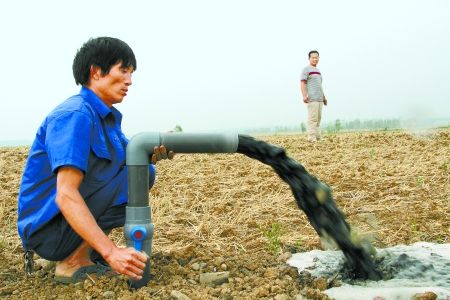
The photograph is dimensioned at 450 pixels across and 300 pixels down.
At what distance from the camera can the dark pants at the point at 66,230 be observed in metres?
2.29

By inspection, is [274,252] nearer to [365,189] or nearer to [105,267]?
[105,267]

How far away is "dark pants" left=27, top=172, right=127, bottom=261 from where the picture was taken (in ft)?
7.53

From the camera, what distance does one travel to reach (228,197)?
4184 millimetres

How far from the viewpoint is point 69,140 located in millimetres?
2039

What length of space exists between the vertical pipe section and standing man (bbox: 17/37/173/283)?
0.17ft

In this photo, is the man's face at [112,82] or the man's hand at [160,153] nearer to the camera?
the man's hand at [160,153]

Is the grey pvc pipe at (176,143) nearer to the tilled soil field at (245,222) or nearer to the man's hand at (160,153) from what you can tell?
the man's hand at (160,153)

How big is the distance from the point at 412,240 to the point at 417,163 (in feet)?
8.50

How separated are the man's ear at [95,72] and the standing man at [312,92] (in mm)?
6607

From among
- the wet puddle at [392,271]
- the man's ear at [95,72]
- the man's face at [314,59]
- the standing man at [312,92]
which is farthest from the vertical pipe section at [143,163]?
the man's face at [314,59]

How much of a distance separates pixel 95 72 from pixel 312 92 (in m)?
6.70

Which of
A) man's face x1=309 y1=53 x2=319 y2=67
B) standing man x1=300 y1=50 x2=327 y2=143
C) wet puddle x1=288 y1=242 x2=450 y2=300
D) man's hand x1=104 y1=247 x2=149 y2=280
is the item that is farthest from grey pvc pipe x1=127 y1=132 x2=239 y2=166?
man's face x1=309 y1=53 x2=319 y2=67

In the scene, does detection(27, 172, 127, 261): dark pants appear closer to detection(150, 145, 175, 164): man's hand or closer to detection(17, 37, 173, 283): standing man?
detection(17, 37, 173, 283): standing man

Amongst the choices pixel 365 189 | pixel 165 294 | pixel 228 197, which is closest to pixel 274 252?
pixel 165 294
